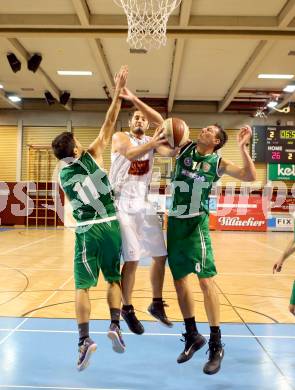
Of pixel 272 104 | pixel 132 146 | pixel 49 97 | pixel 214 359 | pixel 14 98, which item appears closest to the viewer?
pixel 214 359

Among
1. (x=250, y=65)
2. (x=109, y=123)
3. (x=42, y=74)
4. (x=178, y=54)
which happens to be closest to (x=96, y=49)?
(x=178, y=54)

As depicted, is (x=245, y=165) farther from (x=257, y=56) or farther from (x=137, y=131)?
(x=257, y=56)

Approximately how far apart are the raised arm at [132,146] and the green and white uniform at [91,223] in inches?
10.5

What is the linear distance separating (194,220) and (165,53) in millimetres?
11068

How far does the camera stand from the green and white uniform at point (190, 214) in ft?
12.9

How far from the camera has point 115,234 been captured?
389cm

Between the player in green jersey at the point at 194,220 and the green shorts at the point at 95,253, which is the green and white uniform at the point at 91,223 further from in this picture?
the player in green jersey at the point at 194,220

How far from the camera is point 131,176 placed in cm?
429

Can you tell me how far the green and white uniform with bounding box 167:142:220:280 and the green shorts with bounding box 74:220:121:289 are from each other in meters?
0.52

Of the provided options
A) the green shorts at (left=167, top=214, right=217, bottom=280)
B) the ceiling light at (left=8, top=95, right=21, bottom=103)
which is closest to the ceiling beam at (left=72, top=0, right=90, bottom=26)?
the green shorts at (left=167, top=214, right=217, bottom=280)

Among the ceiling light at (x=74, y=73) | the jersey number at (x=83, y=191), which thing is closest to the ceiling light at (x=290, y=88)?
the ceiling light at (x=74, y=73)

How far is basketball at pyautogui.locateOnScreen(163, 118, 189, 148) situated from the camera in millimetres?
3674

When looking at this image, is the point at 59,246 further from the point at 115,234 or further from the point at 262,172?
the point at 262,172

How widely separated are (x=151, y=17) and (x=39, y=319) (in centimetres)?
610
